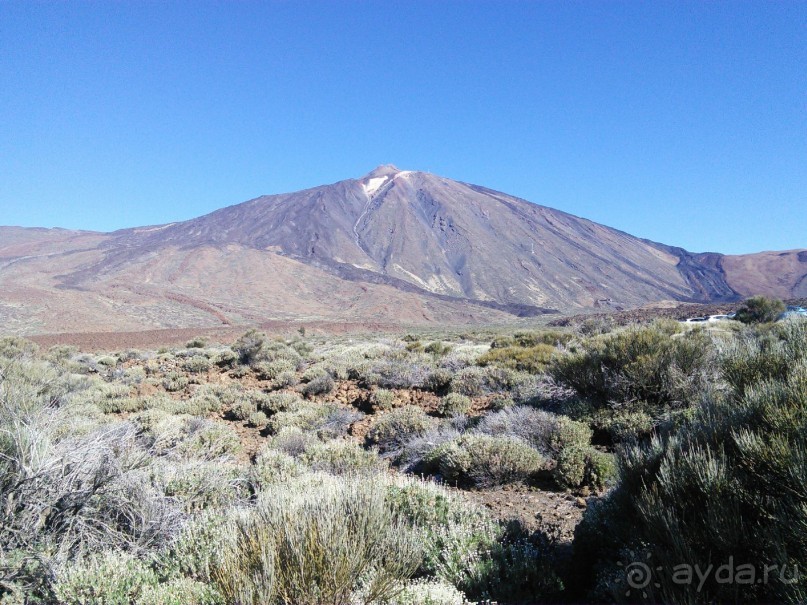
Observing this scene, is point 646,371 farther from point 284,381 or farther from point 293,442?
point 284,381

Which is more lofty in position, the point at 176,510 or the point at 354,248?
the point at 354,248

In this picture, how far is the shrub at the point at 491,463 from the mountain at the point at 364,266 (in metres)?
43.0

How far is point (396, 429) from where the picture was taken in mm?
6965

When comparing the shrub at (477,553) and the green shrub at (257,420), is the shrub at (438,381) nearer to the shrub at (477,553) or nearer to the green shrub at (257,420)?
the green shrub at (257,420)

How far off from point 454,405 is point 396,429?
1444mm

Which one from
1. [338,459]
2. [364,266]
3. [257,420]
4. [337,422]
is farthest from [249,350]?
[364,266]

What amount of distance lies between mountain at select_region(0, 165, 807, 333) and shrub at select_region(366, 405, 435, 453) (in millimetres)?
40762

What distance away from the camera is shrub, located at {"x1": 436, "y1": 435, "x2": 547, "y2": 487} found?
4.81 metres

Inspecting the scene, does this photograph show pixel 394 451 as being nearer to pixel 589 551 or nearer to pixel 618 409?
pixel 618 409

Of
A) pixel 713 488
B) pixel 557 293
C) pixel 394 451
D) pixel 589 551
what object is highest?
pixel 557 293

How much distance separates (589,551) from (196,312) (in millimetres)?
52285

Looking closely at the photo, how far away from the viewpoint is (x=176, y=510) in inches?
135

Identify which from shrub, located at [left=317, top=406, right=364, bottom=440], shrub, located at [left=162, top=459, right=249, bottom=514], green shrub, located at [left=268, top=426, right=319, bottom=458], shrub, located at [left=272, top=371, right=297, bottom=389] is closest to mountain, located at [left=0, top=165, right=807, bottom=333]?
shrub, located at [left=272, top=371, right=297, bottom=389]

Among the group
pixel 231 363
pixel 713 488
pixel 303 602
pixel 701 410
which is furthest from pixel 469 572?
pixel 231 363
